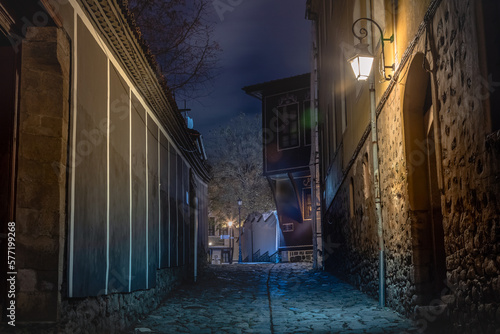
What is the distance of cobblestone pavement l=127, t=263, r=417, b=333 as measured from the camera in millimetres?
7023

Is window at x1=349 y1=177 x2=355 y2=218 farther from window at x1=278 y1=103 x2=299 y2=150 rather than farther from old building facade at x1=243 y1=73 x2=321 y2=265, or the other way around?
window at x1=278 y1=103 x2=299 y2=150

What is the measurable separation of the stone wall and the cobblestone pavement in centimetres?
21

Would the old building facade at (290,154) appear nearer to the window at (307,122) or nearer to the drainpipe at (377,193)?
the window at (307,122)

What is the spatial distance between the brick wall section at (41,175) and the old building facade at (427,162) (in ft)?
12.1

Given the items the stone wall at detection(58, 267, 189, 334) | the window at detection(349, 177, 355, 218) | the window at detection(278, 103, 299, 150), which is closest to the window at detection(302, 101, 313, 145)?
the window at detection(278, 103, 299, 150)

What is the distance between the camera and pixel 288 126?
29266mm

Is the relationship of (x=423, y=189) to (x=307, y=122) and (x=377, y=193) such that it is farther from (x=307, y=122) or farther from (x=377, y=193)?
(x=307, y=122)

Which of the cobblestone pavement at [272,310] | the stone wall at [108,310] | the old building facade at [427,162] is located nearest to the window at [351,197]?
the old building facade at [427,162]

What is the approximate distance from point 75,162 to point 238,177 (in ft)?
132

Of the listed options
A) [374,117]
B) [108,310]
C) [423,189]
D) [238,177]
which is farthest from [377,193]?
[238,177]

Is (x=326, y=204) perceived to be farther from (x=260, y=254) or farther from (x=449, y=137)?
(x=260, y=254)

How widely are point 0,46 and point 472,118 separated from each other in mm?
4282

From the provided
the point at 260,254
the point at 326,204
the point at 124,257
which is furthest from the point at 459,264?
the point at 260,254

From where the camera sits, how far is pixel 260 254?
37406 mm
